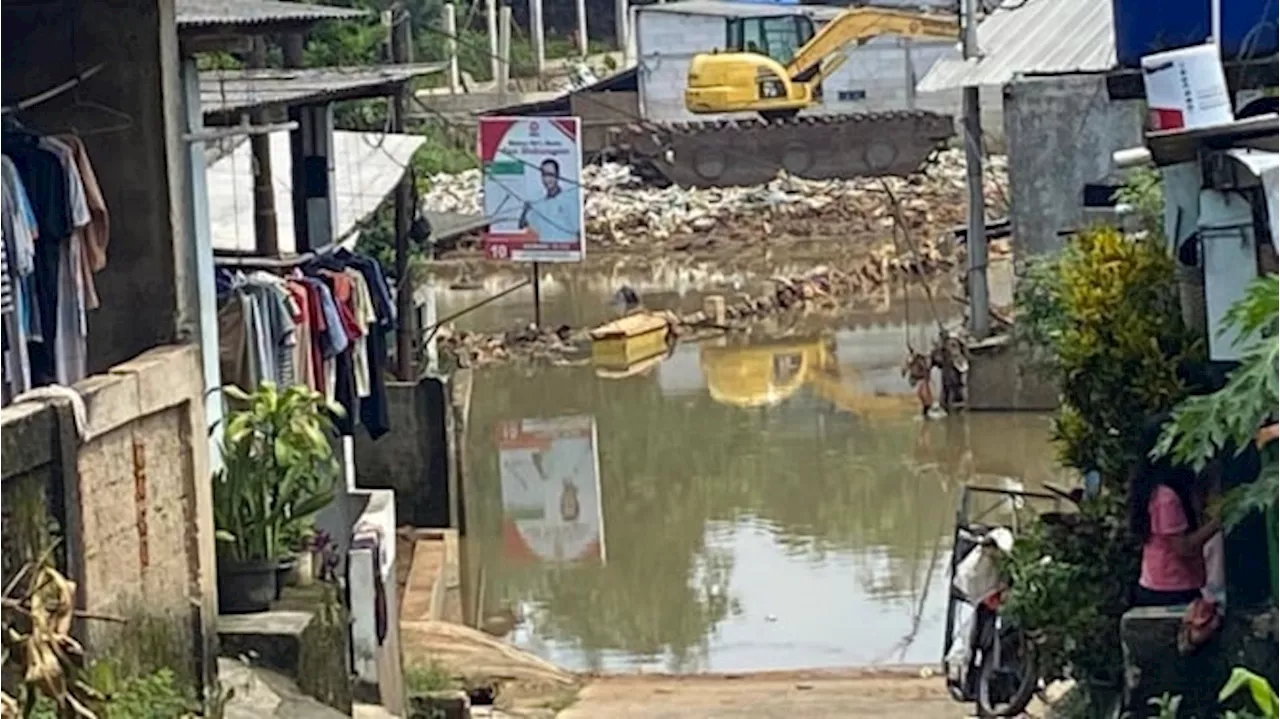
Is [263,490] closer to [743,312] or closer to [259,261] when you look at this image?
[259,261]

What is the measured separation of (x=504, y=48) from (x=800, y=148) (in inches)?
297

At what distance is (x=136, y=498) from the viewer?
24.7 feet

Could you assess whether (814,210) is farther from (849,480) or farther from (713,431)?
(849,480)

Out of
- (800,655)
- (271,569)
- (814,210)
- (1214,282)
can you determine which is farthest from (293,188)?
(814,210)

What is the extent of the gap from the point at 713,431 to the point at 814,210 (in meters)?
16.2

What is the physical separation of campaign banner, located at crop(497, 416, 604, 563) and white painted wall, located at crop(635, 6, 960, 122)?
763 inches

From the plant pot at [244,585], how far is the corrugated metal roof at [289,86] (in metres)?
3.21

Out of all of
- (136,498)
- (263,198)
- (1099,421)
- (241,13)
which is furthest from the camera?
(263,198)

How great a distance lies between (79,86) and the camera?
8.26 meters

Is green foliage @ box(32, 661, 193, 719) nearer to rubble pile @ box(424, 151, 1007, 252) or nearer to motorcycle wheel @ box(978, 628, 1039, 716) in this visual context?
motorcycle wheel @ box(978, 628, 1039, 716)

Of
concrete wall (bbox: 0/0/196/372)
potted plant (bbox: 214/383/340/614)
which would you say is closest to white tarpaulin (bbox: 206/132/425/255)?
potted plant (bbox: 214/383/340/614)

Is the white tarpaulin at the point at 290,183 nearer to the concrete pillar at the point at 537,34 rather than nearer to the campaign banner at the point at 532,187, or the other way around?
the campaign banner at the point at 532,187

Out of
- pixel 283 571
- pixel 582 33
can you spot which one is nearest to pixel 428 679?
pixel 283 571

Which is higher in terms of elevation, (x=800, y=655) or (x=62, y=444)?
(x=62, y=444)
